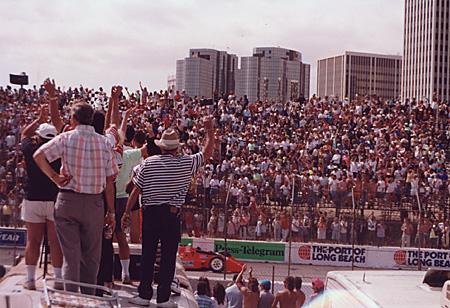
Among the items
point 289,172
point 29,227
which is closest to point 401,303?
point 29,227

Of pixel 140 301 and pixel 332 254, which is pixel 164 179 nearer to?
pixel 140 301

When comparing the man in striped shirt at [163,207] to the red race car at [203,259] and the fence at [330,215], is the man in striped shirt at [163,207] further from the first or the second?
the red race car at [203,259]

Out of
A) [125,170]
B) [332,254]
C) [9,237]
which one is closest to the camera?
[125,170]

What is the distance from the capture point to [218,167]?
23953 millimetres

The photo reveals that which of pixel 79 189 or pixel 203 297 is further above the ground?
pixel 79 189

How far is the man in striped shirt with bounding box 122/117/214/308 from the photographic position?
5137 mm

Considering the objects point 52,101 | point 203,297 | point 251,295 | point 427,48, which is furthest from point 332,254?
point 427,48

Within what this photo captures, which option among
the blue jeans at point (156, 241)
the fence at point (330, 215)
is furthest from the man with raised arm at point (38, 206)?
the fence at point (330, 215)

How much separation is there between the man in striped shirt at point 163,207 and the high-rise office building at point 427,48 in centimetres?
15080

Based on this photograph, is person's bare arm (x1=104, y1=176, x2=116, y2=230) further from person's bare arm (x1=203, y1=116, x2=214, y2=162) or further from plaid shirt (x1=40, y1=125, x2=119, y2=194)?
person's bare arm (x1=203, y1=116, x2=214, y2=162)

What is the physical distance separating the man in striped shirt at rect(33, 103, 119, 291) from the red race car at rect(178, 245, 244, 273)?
14405 millimetres

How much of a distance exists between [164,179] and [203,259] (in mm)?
14374

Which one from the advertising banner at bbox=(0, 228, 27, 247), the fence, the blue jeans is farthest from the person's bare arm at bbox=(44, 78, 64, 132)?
the fence

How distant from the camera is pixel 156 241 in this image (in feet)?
17.2
